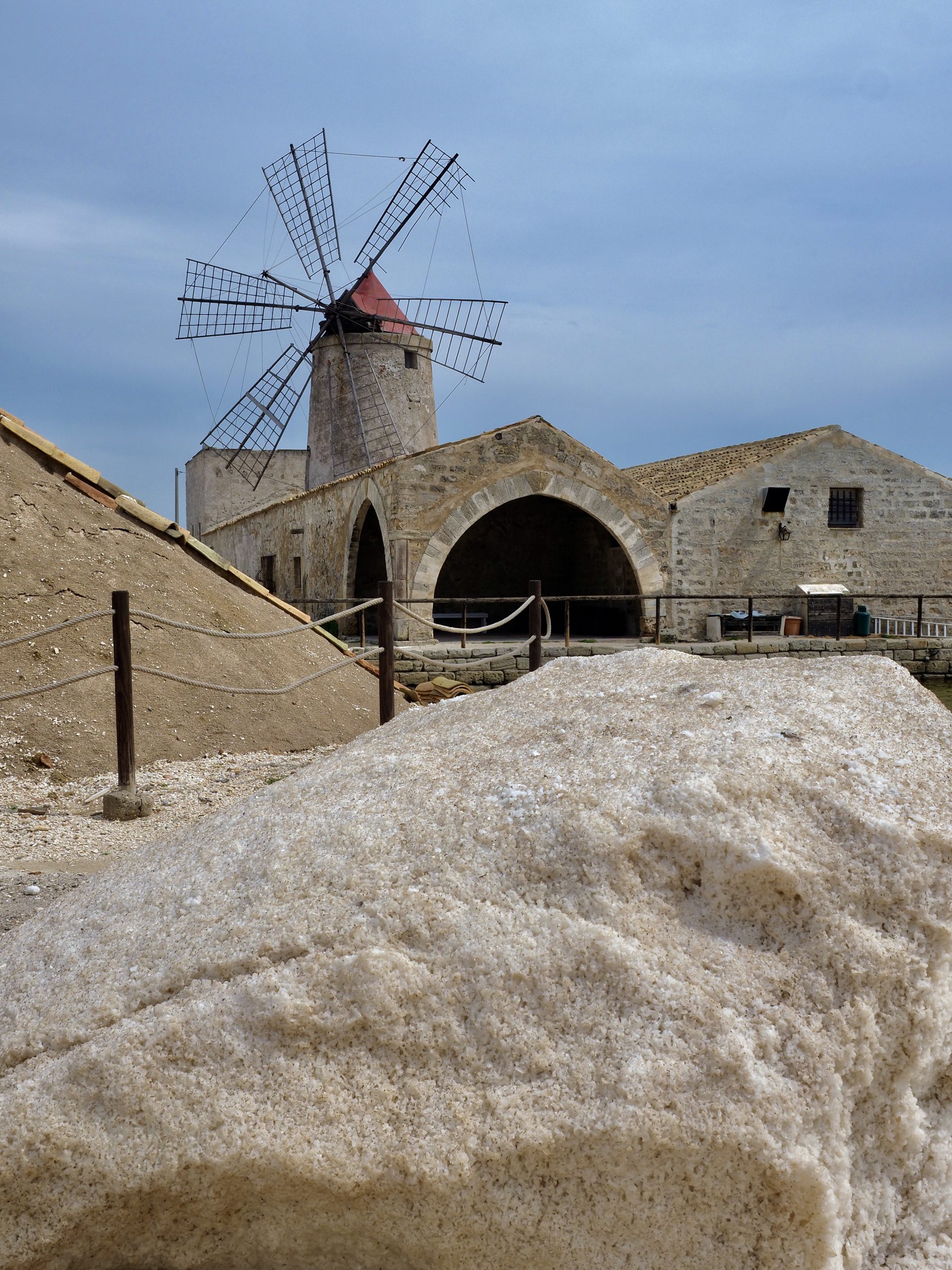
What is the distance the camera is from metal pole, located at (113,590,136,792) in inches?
189

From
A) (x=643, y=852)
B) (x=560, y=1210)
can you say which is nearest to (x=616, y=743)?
(x=643, y=852)

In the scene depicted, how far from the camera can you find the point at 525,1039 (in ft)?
5.34

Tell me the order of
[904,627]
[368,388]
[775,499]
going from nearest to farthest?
[775,499] → [904,627] → [368,388]

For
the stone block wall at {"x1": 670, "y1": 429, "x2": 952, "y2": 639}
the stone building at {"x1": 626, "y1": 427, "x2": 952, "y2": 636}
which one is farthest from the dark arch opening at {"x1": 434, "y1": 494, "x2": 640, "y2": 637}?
the stone block wall at {"x1": 670, "y1": 429, "x2": 952, "y2": 639}

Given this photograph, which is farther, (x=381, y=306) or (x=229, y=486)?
(x=229, y=486)

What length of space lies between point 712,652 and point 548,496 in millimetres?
3742

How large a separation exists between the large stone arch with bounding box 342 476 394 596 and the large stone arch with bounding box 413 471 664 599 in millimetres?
662

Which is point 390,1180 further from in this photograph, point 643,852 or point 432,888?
point 643,852

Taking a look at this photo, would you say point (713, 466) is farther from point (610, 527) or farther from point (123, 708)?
point (123, 708)

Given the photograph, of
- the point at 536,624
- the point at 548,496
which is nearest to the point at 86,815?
the point at 536,624

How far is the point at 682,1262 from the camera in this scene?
5.20 ft

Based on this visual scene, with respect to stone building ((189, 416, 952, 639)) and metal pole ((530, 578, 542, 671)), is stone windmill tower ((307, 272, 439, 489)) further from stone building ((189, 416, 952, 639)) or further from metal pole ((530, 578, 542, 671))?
metal pole ((530, 578, 542, 671))

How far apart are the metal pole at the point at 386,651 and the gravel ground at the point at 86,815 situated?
55 cm

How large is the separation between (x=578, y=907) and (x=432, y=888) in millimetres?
263
